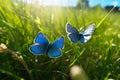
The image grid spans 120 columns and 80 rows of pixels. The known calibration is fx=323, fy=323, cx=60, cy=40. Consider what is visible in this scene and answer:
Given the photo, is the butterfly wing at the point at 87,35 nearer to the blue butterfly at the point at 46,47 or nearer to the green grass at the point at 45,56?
the green grass at the point at 45,56

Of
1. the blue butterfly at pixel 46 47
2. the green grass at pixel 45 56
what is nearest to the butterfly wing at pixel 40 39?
the blue butterfly at pixel 46 47

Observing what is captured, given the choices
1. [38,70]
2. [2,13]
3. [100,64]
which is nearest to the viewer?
[38,70]

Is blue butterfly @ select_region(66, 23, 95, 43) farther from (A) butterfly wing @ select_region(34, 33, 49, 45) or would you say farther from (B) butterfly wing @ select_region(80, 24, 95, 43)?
(A) butterfly wing @ select_region(34, 33, 49, 45)

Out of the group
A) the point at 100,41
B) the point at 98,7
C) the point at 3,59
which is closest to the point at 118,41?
the point at 100,41

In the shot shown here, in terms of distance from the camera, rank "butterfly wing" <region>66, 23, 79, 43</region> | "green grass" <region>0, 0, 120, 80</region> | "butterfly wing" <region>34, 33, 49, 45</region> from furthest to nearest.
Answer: "green grass" <region>0, 0, 120, 80</region>, "butterfly wing" <region>66, 23, 79, 43</region>, "butterfly wing" <region>34, 33, 49, 45</region>

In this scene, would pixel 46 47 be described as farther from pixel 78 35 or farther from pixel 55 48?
pixel 78 35

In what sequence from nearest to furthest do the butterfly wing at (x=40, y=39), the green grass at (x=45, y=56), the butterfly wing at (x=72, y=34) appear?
the butterfly wing at (x=40, y=39), the butterfly wing at (x=72, y=34), the green grass at (x=45, y=56)

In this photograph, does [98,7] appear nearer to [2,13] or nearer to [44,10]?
[44,10]

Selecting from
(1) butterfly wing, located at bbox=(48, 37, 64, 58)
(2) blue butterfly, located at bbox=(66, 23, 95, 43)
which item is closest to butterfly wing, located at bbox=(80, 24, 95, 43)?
(2) blue butterfly, located at bbox=(66, 23, 95, 43)
